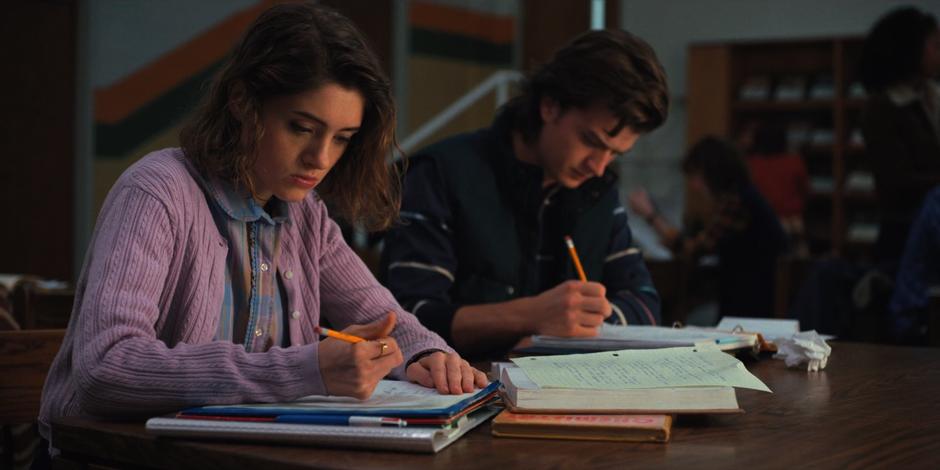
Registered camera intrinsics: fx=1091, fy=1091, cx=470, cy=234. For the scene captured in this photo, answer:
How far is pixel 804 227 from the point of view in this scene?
26.6ft

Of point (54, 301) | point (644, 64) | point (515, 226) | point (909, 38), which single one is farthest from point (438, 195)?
point (909, 38)

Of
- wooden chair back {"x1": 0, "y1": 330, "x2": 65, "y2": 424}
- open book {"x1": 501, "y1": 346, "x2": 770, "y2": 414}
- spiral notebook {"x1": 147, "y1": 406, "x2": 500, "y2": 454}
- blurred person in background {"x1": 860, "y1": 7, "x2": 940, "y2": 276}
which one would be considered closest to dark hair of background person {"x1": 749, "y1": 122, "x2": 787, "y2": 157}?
blurred person in background {"x1": 860, "y1": 7, "x2": 940, "y2": 276}

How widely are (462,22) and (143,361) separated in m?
7.81

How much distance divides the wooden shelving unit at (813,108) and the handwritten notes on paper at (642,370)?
6784 mm

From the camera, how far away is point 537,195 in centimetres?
214

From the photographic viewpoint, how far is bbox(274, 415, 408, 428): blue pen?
98cm

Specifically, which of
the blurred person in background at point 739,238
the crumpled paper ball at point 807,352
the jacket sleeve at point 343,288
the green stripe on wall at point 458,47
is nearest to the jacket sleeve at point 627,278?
the crumpled paper ball at point 807,352

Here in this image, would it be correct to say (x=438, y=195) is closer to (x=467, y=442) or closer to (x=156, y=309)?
(x=156, y=309)

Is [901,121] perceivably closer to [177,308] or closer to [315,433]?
[177,308]

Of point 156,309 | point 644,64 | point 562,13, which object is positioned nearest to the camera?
point 156,309

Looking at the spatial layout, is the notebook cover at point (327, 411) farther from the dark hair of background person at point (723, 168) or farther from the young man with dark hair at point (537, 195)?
the dark hair of background person at point (723, 168)

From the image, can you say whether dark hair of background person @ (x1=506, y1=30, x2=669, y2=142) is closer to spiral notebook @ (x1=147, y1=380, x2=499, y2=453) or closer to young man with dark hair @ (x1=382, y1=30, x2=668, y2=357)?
young man with dark hair @ (x1=382, y1=30, x2=668, y2=357)

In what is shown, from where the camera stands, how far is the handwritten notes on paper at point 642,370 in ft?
3.70

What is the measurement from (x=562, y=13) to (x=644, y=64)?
7.09 m
